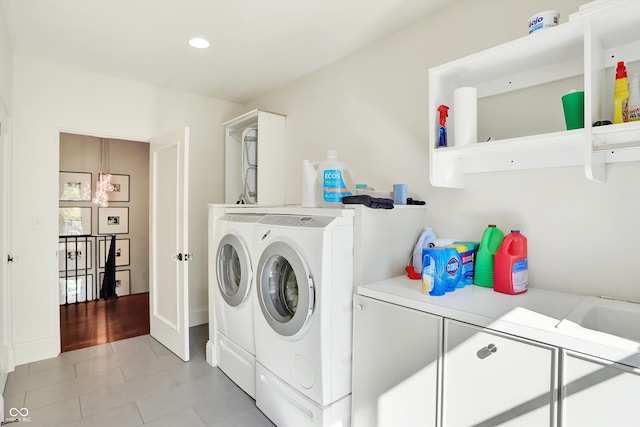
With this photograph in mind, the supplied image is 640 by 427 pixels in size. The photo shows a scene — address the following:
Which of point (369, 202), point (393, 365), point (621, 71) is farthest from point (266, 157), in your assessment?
point (621, 71)

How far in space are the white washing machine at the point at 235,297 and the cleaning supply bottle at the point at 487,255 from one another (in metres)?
1.31

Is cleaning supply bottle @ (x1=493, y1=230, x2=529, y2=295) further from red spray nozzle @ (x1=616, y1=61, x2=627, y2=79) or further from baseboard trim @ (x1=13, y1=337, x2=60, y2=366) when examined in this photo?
baseboard trim @ (x1=13, y1=337, x2=60, y2=366)

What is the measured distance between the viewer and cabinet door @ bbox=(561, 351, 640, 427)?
35.1 inches

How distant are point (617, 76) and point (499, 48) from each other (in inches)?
17.2

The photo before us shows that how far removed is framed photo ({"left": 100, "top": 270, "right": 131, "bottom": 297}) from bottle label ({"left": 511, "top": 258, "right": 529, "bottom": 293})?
526 centimetres

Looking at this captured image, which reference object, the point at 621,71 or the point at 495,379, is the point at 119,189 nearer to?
the point at 495,379

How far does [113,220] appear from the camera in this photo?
4977 mm

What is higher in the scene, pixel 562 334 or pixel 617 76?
pixel 617 76

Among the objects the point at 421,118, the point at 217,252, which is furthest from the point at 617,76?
the point at 217,252

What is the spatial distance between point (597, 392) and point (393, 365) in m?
0.72

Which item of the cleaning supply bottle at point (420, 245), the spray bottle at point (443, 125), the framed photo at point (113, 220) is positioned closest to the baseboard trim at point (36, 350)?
the framed photo at point (113, 220)

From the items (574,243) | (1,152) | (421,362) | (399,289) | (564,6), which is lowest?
(421,362)

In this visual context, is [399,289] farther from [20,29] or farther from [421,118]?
[20,29]

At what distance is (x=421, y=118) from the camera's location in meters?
2.10
